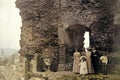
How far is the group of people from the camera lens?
54.5 feet

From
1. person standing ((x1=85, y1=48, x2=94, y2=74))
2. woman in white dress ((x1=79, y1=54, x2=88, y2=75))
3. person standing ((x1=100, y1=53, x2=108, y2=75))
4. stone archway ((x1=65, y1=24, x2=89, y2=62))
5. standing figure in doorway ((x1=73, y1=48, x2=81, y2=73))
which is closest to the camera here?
person standing ((x1=100, y1=53, x2=108, y2=75))

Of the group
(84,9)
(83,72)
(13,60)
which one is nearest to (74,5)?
(84,9)

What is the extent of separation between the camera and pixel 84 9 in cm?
1814

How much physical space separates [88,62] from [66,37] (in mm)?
2445

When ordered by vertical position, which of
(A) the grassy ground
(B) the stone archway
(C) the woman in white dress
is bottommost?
(A) the grassy ground

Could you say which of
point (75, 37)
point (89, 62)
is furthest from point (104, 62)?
point (75, 37)

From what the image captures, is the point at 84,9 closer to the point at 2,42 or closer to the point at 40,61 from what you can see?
the point at 40,61

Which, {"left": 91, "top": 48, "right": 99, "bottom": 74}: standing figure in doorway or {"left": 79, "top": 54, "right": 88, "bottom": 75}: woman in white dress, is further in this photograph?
{"left": 91, "top": 48, "right": 99, "bottom": 74}: standing figure in doorway

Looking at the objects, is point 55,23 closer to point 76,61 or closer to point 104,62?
point 76,61

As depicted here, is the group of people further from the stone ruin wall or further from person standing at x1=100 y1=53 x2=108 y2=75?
the stone ruin wall

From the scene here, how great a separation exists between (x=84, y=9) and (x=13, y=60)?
853 centimetres

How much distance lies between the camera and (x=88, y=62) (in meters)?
16.9

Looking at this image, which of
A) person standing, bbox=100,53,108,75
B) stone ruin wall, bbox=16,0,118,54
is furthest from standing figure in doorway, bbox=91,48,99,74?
Result: stone ruin wall, bbox=16,0,118,54

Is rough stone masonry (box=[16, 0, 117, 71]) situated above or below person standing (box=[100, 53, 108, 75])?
above
